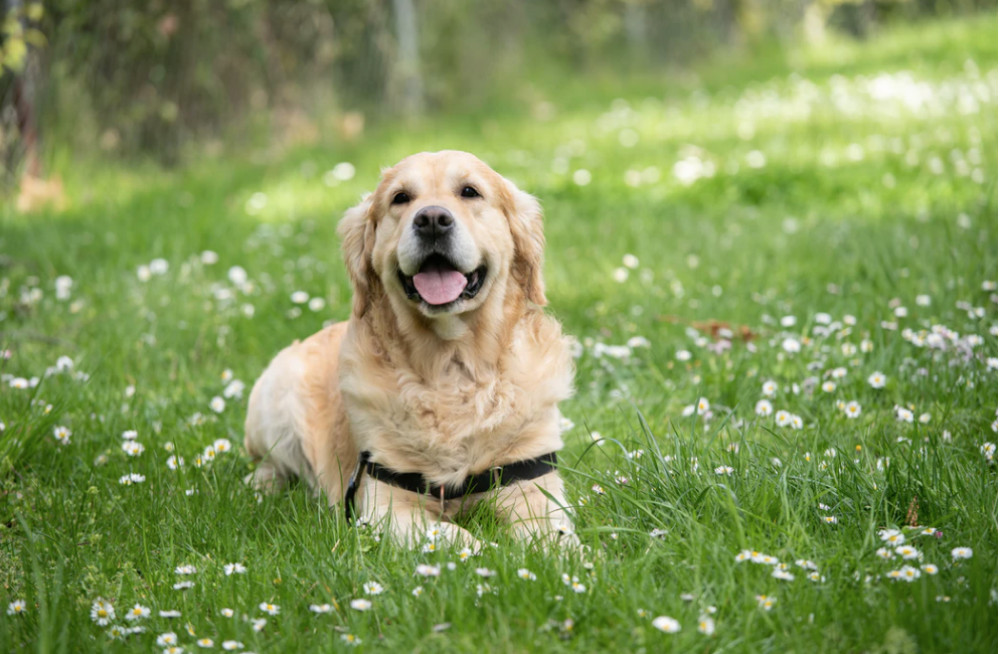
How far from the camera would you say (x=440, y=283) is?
2.87 metres

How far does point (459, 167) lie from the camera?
3006mm

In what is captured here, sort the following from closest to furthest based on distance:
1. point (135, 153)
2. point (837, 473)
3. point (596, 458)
A: point (837, 473)
point (596, 458)
point (135, 153)

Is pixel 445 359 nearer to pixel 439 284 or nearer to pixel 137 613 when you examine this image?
pixel 439 284

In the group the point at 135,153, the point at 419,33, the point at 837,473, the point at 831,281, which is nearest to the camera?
the point at 837,473

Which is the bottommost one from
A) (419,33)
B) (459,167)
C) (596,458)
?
(596,458)

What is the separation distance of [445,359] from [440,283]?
254 mm

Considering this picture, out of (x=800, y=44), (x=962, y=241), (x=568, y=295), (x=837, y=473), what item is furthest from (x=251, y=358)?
(x=800, y=44)

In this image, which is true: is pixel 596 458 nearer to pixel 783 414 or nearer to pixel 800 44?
pixel 783 414

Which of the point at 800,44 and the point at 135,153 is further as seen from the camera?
the point at 800,44

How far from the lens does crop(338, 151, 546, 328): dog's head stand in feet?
9.32

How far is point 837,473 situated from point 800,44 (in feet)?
47.2

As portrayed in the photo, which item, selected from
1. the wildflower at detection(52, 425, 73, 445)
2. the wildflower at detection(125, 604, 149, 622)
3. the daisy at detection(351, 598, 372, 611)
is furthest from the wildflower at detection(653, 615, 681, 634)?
the wildflower at detection(52, 425, 73, 445)

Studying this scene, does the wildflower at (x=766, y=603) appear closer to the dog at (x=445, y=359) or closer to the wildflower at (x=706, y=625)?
the wildflower at (x=706, y=625)

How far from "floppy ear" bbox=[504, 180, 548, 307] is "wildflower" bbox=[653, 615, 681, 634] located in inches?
56.3
